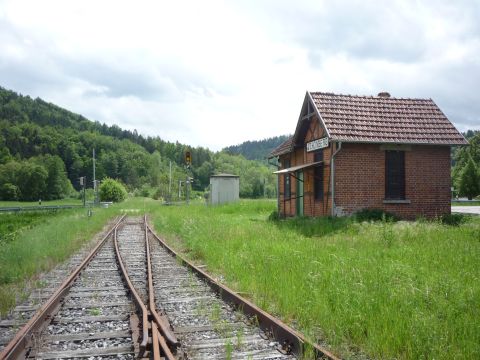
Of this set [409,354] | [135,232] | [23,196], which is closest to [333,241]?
[409,354]

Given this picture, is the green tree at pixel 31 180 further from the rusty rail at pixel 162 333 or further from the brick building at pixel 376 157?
the rusty rail at pixel 162 333

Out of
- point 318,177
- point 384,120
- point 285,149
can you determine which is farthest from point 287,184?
point 384,120

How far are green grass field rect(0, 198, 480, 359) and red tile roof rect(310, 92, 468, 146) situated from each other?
13.0 feet

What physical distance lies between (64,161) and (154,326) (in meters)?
123

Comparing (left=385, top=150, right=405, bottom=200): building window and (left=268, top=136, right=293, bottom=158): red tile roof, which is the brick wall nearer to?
(left=385, top=150, right=405, bottom=200): building window

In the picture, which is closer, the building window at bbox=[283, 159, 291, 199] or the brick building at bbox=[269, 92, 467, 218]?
the brick building at bbox=[269, 92, 467, 218]

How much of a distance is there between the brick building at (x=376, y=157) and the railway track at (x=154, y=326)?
9523mm

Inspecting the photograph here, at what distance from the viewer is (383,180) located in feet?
55.5

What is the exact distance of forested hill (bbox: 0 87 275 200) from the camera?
312 ft

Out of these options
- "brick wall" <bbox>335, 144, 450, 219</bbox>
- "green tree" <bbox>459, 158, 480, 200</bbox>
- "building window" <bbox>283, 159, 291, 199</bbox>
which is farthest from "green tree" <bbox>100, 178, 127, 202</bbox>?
"brick wall" <bbox>335, 144, 450, 219</bbox>

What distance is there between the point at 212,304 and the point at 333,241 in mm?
6142

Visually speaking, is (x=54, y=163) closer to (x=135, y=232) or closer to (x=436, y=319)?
(x=135, y=232)

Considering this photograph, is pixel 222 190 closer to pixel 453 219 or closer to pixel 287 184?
pixel 287 184

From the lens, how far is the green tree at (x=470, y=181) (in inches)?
2174
